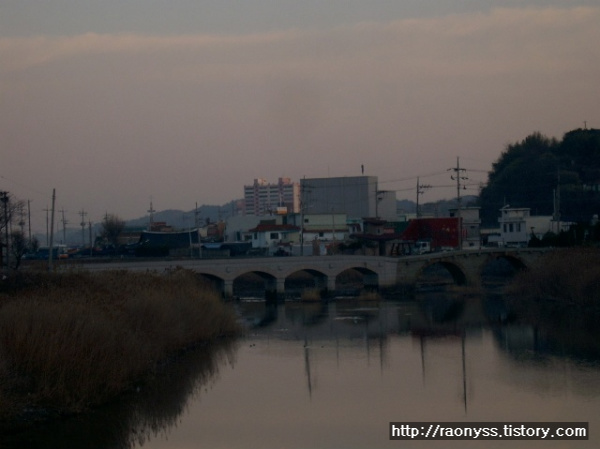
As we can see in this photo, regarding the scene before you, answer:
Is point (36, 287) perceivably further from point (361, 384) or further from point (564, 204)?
point (564, 204)

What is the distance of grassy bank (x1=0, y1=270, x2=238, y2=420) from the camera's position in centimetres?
1694

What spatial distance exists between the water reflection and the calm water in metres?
0.03

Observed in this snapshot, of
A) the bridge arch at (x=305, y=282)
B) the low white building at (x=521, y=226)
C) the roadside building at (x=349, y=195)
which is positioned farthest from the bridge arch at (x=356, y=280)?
the roadside building at (x=349, y=195)

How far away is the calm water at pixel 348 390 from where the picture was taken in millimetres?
16375

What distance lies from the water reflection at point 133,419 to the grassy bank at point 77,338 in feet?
1.23

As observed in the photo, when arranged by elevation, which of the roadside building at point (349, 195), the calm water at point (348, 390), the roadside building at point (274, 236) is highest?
the roadside building at point (349, 195)

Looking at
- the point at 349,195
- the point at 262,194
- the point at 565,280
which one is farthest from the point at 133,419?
the point at 262,194

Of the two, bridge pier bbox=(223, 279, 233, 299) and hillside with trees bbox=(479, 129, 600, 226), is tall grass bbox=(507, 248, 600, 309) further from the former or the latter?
hillside with trees bbox=(479, 129, 600, 226)

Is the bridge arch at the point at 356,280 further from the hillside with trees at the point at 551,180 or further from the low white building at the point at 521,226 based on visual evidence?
the hillside with trees at the point at 551,180

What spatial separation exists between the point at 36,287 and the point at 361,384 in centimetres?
876

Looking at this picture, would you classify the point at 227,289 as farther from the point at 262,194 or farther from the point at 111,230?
the point at 262,194

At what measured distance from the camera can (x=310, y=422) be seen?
57.1ft

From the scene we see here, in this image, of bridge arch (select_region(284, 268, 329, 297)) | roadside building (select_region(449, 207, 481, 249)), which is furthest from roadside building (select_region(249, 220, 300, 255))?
roadside building (select_region(449, 207, 481, 249))

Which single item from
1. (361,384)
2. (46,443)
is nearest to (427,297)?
(361,384)
